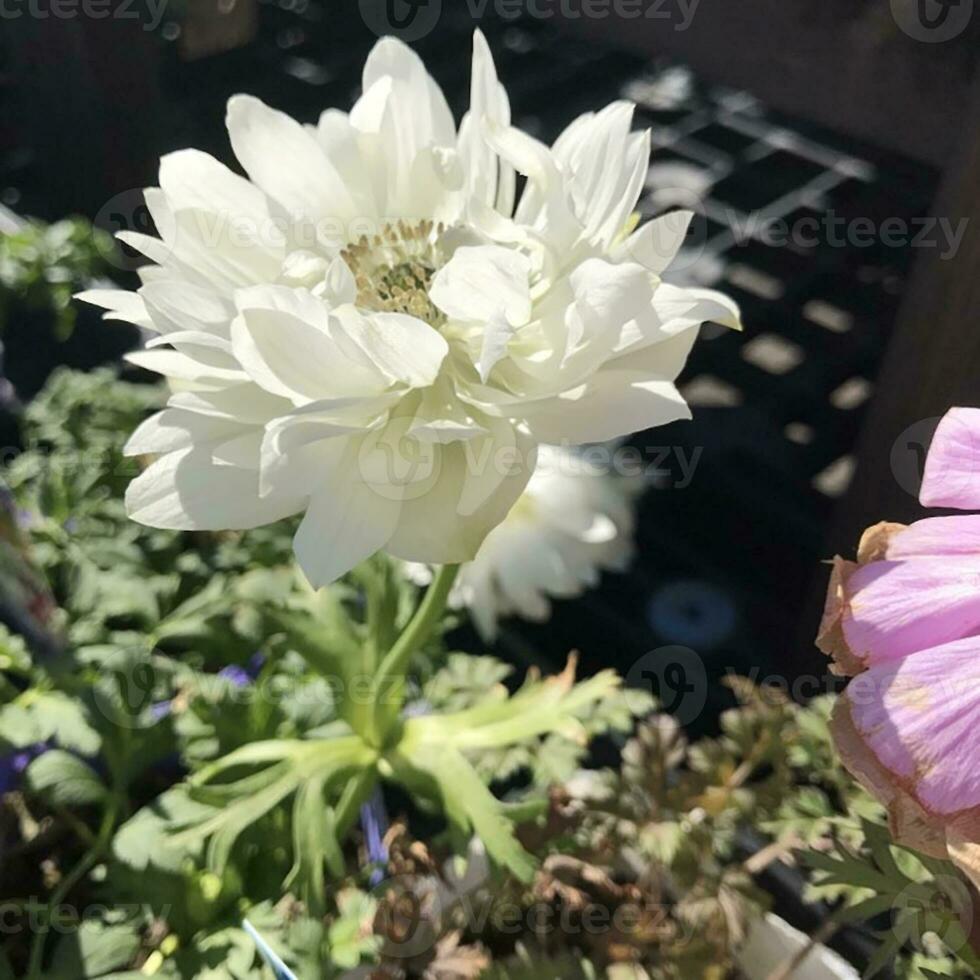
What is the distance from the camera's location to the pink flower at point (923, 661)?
0.30 m

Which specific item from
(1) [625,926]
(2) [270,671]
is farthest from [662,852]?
(2) [270,671]

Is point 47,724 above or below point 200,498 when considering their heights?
below

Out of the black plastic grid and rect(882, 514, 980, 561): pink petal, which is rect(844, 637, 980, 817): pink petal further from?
the black plastic grid

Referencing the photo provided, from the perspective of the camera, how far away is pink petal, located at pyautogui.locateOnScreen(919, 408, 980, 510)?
0.33 meters

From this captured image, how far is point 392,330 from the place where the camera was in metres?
0.39

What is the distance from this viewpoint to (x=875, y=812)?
1.86 feet

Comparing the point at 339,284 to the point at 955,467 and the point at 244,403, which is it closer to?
the point at 244,403
